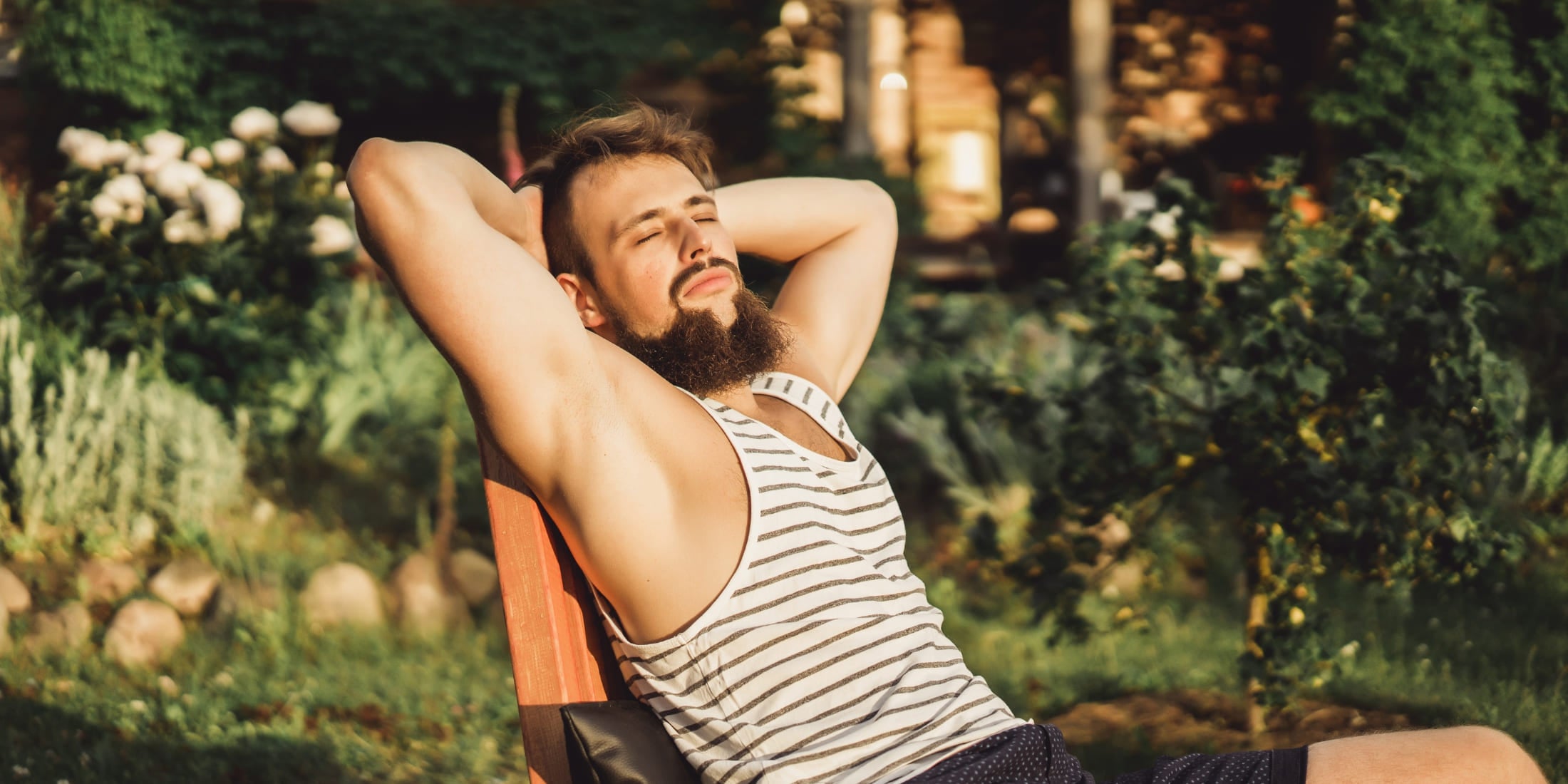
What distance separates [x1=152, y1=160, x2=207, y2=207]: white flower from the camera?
5.69 metres

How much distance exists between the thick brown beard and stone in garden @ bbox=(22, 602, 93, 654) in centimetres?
278

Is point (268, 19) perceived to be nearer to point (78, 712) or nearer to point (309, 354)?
point (309, 354)

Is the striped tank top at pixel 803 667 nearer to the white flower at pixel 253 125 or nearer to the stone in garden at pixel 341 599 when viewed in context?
the stone in garden at pixel 341 599

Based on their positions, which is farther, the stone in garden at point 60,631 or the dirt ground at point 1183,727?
the stone in garden at point 60,631

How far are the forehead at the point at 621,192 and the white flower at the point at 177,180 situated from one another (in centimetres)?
386

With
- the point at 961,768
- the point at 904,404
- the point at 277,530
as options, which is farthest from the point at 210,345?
the point at 961,768

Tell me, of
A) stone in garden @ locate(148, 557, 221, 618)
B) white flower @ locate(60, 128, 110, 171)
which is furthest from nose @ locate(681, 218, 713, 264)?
white flower @ locate(60, 128, 110, 171)

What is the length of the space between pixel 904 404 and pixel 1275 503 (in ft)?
9.61

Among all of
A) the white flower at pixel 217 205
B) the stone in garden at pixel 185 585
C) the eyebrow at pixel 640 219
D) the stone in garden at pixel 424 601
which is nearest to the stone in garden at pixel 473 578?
the stone in garden at pixel 424 601

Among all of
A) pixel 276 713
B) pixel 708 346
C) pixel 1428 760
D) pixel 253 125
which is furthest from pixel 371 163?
pixel 253 125

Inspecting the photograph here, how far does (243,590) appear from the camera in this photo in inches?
185

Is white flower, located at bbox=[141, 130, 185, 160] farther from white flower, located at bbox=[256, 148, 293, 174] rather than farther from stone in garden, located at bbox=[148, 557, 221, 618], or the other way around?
stone in garden, located at bbox=[148, 557, 221, 618]

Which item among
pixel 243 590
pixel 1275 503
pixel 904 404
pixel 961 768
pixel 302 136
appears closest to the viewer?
pixel 961 768

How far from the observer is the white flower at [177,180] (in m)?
5.69
